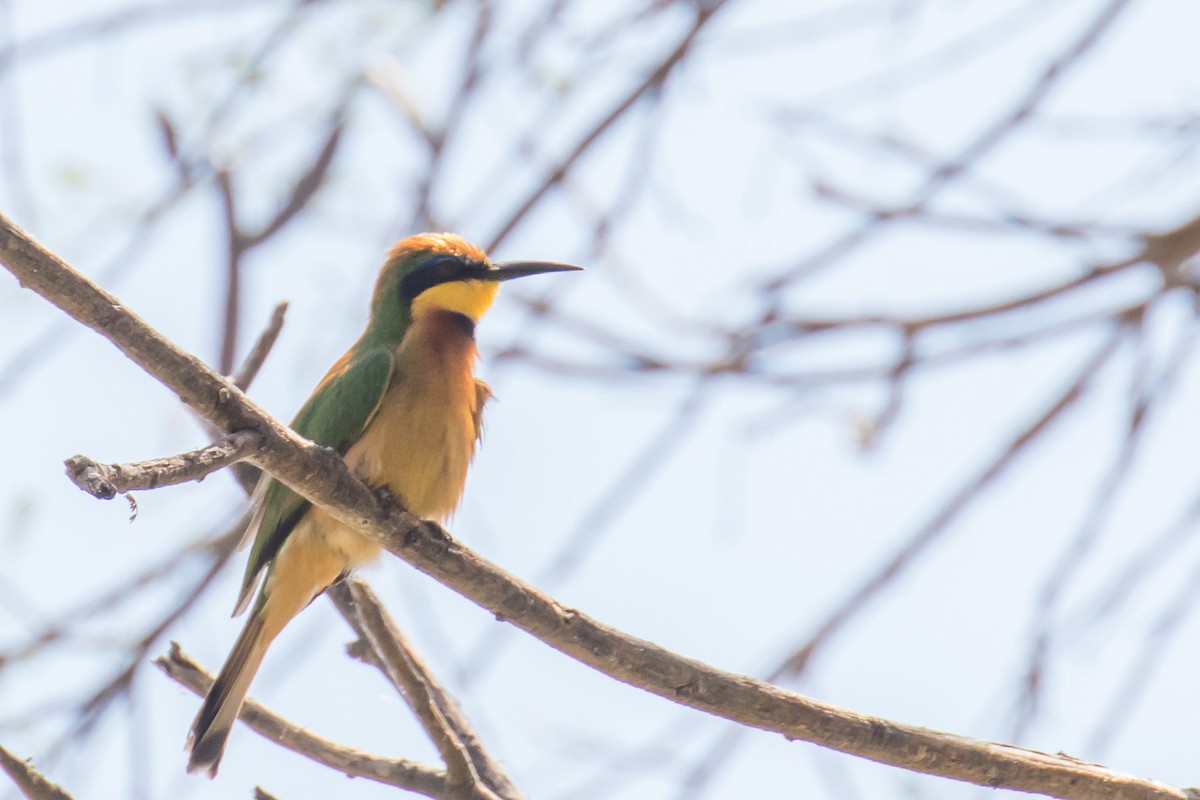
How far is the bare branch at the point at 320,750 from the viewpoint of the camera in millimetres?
2385

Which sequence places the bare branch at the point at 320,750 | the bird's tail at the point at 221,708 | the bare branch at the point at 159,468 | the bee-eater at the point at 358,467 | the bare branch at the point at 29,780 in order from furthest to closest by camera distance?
the bee-eater at the point at 358,467, the bird's tail at the point at 221,708, the bare branch at the point at 320,750, the bare branch at the point at 29,780, the bare branch at the point at 159,468

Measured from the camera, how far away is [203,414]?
1859 mm

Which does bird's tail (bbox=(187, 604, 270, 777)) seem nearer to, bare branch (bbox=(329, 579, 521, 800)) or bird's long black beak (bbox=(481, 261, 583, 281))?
bare branch (bbox=(329, 579, 521, 800))

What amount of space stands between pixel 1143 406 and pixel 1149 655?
545 mm

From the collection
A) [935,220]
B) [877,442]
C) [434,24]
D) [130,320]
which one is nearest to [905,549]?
[877,442]

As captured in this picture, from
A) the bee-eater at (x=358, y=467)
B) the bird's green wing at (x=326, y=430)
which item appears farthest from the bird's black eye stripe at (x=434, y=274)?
the bird's green wing at (x=326, y=430)

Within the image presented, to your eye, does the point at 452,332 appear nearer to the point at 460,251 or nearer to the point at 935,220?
the point at 460,251

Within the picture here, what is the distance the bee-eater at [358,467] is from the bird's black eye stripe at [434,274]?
22 cm

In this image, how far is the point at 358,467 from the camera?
300cm

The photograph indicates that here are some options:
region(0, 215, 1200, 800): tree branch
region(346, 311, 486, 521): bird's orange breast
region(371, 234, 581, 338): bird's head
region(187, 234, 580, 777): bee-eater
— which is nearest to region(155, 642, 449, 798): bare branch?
region(187, 234, 580, 777): bee-eater

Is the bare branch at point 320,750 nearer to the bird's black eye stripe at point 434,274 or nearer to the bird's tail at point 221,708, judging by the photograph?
the bird's tail at point 221,708

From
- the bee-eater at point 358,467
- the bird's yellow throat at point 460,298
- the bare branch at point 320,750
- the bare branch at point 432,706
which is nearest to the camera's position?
the bare branch at point 432,706

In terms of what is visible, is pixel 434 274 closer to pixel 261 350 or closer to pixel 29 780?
pixel 261 350

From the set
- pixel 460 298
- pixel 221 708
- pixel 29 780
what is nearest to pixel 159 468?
pixel 29 780
